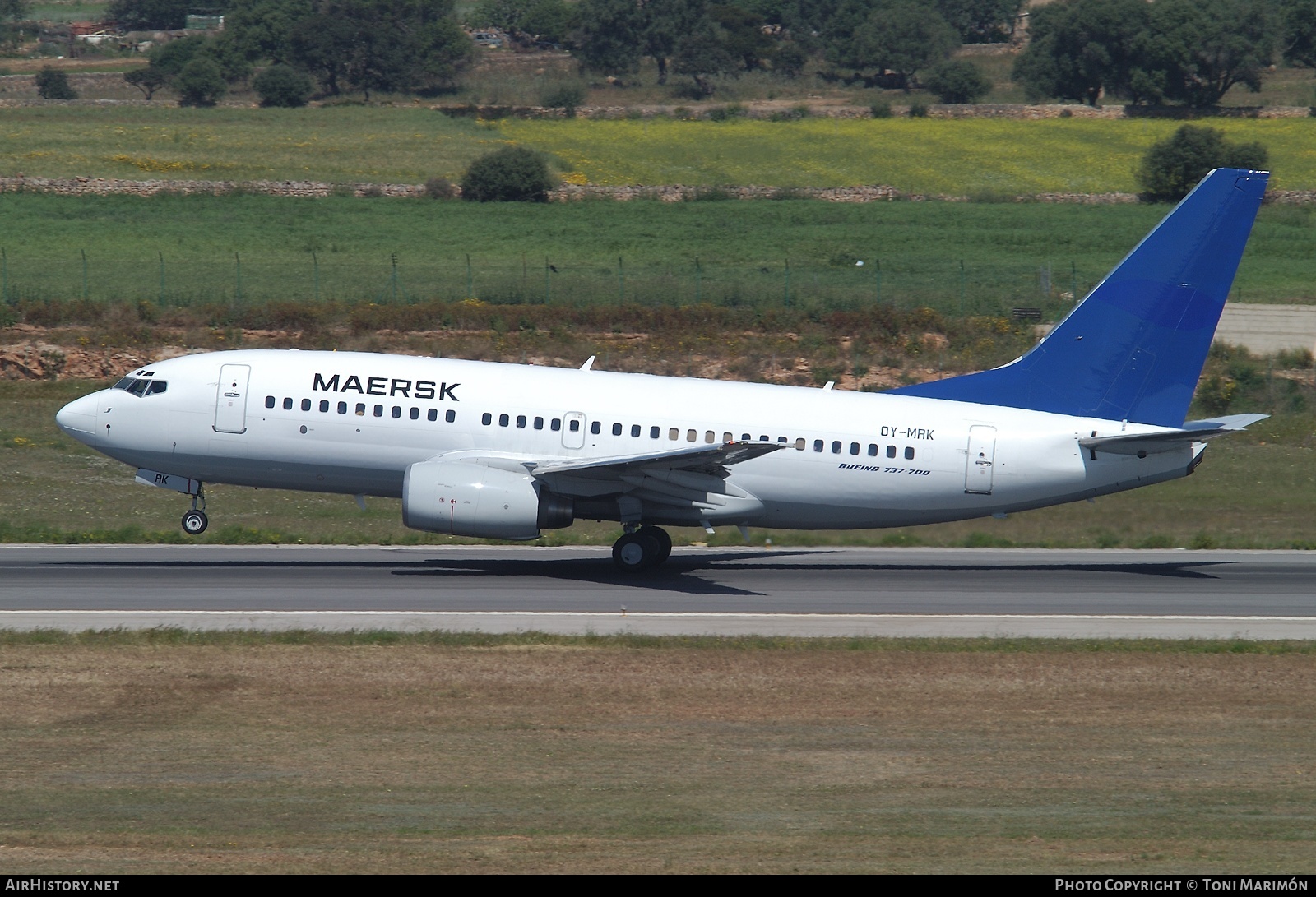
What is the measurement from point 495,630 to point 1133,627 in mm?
11624

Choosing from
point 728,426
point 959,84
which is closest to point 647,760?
point 728,426

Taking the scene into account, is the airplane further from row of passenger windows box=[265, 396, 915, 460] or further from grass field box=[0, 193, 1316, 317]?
grass field box=[0, 193, 1316, 317]

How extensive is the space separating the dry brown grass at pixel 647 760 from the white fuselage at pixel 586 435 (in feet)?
22.3

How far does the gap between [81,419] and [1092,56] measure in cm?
12320

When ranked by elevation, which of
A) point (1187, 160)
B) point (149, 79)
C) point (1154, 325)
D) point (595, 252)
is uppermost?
point (149, 79)

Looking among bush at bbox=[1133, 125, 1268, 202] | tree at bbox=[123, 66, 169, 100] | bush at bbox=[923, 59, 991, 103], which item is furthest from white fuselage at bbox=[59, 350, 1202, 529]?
tree at bbox=[123, 66, 169, 100]

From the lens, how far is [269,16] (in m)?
157

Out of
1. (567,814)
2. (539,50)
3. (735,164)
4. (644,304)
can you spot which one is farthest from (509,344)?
(539,50)

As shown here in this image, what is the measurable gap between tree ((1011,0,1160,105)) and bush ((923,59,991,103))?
4.14m

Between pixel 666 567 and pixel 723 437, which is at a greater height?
pixel 723 437

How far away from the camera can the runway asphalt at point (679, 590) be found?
27.0m

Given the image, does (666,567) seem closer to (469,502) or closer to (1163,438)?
(469,502)

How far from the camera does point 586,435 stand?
103ft

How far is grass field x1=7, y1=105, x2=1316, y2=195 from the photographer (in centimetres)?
10619
